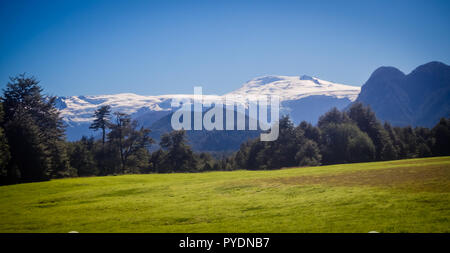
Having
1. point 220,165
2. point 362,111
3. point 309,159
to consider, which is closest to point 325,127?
point 362,111

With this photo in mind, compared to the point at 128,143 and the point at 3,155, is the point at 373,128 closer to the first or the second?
the point at 128,143

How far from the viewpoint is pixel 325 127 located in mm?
103312

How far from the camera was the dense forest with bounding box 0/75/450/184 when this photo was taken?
62.8 metres

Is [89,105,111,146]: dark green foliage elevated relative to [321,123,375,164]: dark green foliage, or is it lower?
elevated

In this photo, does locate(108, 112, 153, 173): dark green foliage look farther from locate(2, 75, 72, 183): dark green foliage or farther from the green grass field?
the green grass field

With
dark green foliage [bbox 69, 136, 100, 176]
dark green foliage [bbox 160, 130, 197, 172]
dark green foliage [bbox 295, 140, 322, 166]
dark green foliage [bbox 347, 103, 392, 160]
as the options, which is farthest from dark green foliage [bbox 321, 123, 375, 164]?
dark green foliage [bbox 69, 136, 100, 176]

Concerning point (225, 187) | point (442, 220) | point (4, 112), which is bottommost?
point (225, 187)

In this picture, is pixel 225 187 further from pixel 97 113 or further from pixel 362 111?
pixel 362 111

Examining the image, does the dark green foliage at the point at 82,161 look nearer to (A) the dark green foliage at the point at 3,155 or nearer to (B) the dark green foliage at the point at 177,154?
(B) the dark green foliage at the point at 177,154

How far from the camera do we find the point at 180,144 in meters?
96.3

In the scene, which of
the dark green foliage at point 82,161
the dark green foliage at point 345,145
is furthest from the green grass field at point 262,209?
the dark green foliage at point 345,145

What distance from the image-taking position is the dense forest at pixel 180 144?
6278 centimetres

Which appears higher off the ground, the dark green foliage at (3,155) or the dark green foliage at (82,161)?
the dark green foliage at (3,155)
